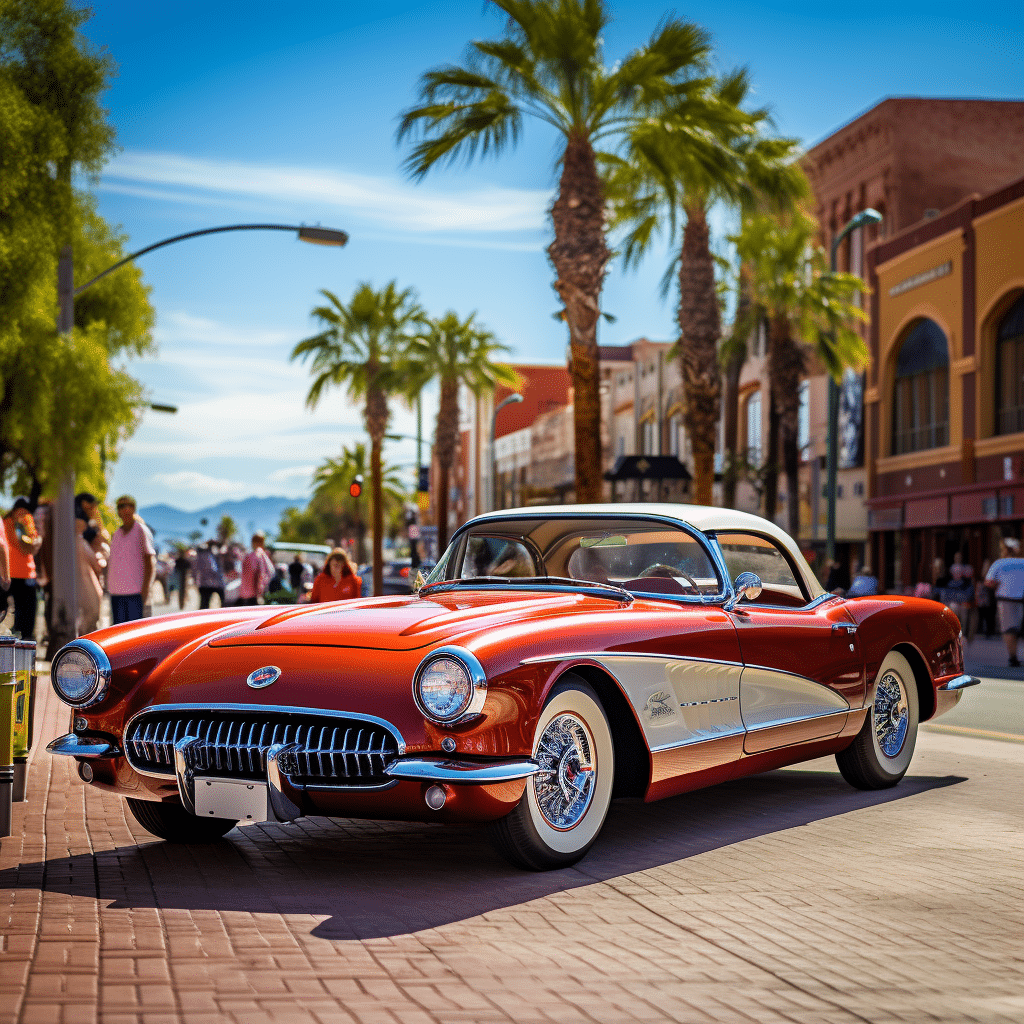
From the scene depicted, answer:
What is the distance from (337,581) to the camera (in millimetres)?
15289

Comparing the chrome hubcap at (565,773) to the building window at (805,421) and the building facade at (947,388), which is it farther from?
the building window at (805,421)

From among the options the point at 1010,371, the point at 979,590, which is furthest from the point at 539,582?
the point at 1010,371

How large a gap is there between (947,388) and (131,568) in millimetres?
30516

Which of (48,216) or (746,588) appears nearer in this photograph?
(746,588)

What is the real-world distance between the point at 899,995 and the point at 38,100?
15299mm

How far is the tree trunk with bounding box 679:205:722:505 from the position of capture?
26.8 m

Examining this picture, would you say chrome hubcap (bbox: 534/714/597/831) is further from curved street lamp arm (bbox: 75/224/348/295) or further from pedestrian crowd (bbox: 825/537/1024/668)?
curved street lamp arm (bbox: 75/224/348/295)

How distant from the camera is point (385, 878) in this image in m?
5.54

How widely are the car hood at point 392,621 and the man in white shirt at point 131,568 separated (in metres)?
6.70

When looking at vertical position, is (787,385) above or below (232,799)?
above

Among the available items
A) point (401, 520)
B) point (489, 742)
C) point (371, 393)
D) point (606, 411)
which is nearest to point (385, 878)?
point (489, 742)

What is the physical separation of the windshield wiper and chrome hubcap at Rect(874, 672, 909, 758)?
208 cm

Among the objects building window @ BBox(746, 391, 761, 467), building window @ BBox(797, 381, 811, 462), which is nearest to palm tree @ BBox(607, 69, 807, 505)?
building window @ BBox(797, 381, 811, 462)

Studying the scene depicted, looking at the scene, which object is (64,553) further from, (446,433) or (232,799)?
(446,433)
